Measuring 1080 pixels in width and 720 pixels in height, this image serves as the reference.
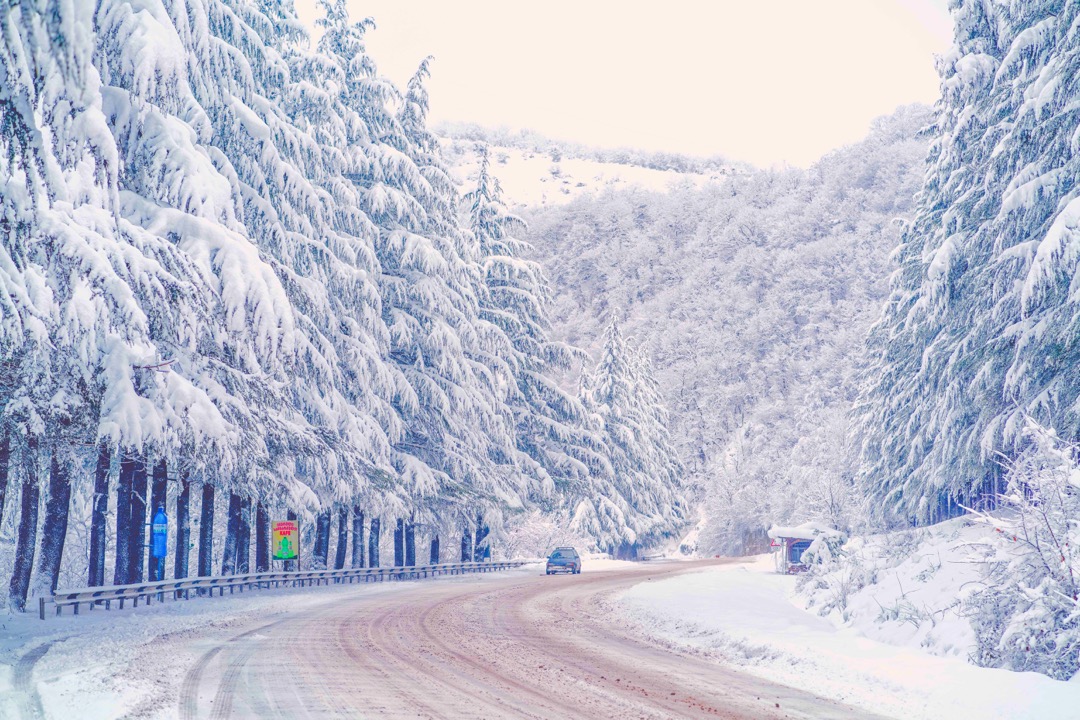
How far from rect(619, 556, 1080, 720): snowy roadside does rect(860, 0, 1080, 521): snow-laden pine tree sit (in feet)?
14.9

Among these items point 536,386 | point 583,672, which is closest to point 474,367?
point 536,386

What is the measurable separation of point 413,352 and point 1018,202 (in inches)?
820

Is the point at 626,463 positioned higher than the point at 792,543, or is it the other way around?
the point at 626,463

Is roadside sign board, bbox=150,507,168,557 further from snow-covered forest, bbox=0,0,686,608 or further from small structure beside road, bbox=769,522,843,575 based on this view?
small structure beside road, bbox=769,522,843,575

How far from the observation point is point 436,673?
11945 millimetres

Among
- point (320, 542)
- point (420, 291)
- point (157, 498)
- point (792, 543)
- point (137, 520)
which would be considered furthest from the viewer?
point (792, 543)

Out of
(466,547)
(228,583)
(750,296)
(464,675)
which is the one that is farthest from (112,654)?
(750,296)

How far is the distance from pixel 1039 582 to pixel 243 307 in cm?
1316

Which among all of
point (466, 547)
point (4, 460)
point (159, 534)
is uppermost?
point (4, 460)

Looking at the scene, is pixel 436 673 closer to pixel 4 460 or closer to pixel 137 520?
pixel 4 460

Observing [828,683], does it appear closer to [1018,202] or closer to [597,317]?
[1018,202]

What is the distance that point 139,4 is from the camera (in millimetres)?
14672

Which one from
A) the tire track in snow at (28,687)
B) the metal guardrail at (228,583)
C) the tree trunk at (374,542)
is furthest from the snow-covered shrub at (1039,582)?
the tree trunk at (374,542)

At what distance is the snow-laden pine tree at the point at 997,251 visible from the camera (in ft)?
63.8
